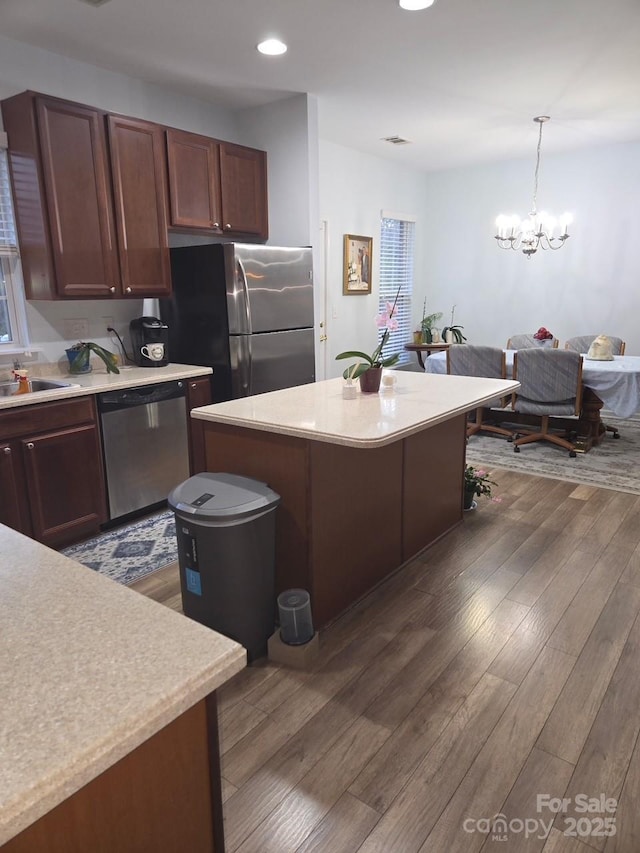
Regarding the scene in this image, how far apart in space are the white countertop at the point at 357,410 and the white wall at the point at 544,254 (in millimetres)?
3808

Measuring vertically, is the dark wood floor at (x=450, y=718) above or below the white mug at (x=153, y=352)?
below

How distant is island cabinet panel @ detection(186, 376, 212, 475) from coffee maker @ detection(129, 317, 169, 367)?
1.14 feet

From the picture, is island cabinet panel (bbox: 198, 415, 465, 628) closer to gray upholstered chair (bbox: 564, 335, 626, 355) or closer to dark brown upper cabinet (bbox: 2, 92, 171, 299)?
dark brown upper cabinet (bbox: 2, 92, 171, 299)

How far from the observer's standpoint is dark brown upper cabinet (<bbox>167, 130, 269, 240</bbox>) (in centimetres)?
371

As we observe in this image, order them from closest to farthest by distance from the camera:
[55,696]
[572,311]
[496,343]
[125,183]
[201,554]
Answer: [55,696]
[201,554]
[125,183]
[572,311]
[496,343]

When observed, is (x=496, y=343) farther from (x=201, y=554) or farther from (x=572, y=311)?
(x=201, y=554)

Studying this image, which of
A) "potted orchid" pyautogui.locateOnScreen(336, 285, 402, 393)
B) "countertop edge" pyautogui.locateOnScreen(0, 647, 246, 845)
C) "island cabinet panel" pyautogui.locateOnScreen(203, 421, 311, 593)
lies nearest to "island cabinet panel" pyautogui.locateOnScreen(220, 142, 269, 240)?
"potted orchid" pyautogui.locateOnScreen(336, 285, 402, 393)

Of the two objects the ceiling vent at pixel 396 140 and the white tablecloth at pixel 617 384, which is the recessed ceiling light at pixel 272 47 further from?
the white tablecloth at pixel 617 384

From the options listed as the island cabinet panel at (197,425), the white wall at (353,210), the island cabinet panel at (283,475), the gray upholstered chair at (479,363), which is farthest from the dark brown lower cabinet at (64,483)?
the white wall at (353,210)

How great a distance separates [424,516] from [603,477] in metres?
→ 1.94

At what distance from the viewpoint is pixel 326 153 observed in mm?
5586

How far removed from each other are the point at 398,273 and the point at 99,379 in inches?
183

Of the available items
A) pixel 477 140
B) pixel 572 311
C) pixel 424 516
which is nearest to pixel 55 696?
pixel 424 516

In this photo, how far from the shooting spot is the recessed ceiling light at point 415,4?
2.70m
